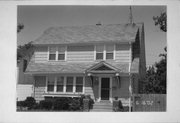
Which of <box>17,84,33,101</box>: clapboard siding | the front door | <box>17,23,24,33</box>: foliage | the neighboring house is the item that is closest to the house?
the front door

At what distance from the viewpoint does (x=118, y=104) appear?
734cm

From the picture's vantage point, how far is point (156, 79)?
283 inches

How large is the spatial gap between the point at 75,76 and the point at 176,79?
230 centimetres

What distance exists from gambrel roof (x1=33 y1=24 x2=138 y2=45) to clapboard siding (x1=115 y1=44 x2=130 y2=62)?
0.15 m

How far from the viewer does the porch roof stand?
24.7 ft

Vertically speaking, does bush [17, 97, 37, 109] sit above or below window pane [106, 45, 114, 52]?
below

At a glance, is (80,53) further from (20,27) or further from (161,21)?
(161,21)

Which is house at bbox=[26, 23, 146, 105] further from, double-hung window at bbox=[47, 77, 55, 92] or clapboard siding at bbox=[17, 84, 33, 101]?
clapboard siding at bbox=[17, 84, 33, 101]

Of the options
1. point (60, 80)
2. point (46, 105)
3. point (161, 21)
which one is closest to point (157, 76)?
point (161, 21)

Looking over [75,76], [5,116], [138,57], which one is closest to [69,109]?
[75,76]

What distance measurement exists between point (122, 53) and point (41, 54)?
1.87m

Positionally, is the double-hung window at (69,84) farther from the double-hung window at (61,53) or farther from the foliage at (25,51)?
the foliage at (25,51)

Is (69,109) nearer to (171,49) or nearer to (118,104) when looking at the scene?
(118,104)

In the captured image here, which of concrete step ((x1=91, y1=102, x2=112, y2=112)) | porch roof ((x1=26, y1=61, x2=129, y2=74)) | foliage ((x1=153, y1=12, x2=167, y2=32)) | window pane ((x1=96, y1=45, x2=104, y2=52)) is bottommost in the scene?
concrete step ((x1=91, y1=102, x2=112, y2=112))
